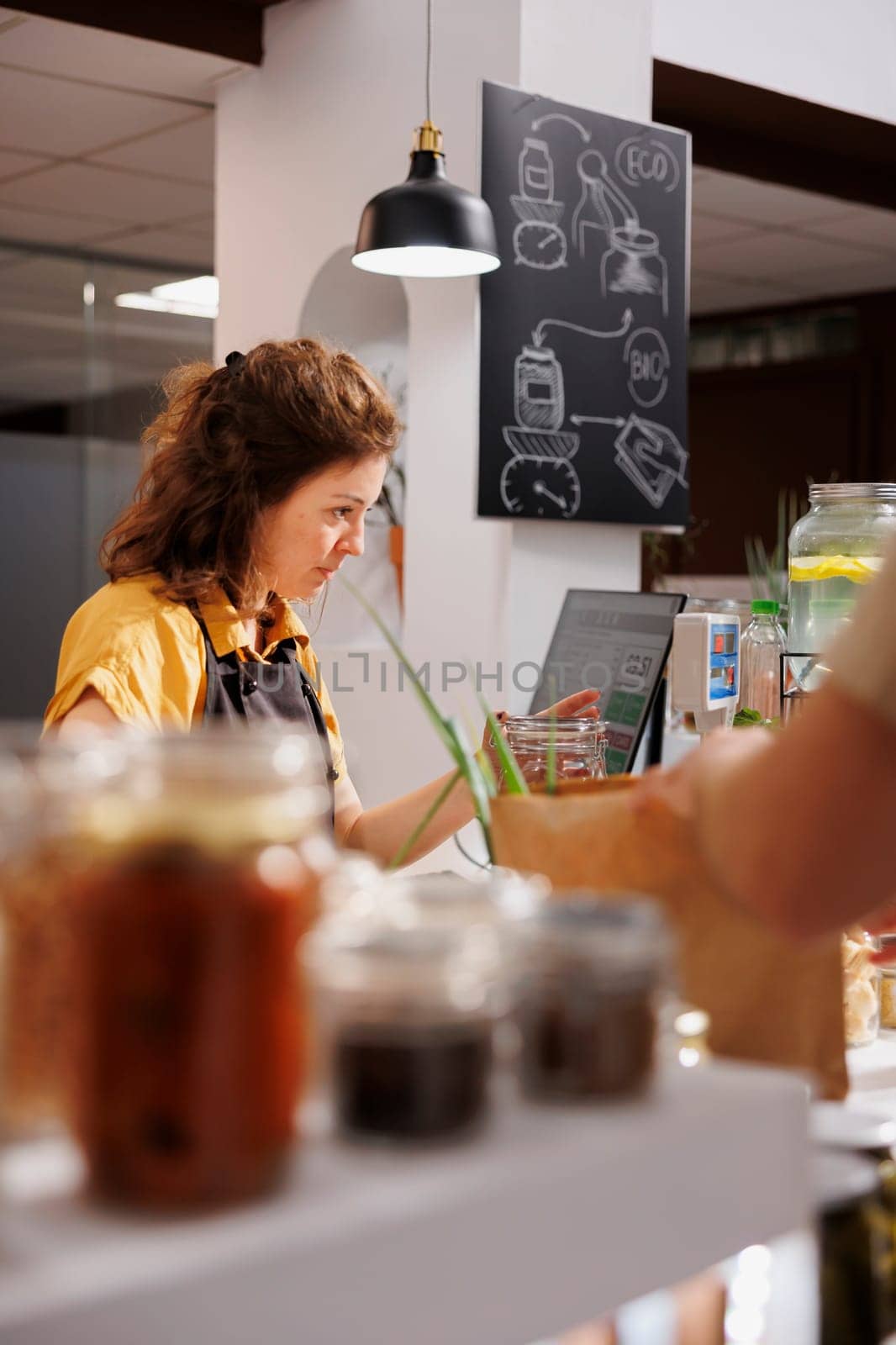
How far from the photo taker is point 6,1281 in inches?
21.6

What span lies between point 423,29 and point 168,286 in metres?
3.41

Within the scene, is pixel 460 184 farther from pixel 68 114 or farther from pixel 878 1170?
pixel 878 1170

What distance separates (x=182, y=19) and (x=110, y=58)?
270mm

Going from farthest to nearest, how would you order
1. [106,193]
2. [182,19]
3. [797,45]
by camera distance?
1. [106,193]
2. [797,45]
3. [182,19]

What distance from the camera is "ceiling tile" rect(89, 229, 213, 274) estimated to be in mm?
6652

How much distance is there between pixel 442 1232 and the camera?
628mm

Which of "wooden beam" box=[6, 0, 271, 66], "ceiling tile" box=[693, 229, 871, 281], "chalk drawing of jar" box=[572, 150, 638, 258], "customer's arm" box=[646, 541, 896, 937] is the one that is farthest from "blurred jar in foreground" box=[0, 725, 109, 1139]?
"ceiling tile" box=[693, 229, 871, 281]

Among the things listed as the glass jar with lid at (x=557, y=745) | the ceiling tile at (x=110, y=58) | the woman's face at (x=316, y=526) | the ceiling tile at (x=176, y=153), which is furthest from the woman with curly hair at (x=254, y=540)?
the ceiling tile at (x=176, y=153)

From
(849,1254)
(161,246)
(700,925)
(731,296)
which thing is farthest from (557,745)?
(731,296)

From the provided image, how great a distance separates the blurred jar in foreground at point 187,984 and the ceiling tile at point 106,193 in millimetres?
5472

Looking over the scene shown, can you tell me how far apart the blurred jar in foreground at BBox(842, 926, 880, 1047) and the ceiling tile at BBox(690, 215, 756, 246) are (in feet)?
17.4

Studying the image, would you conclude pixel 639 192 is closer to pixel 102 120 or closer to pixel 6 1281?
pixel 102 120

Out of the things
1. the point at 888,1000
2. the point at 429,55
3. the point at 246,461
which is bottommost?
the point at 888,1000

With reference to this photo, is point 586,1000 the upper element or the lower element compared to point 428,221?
lower
